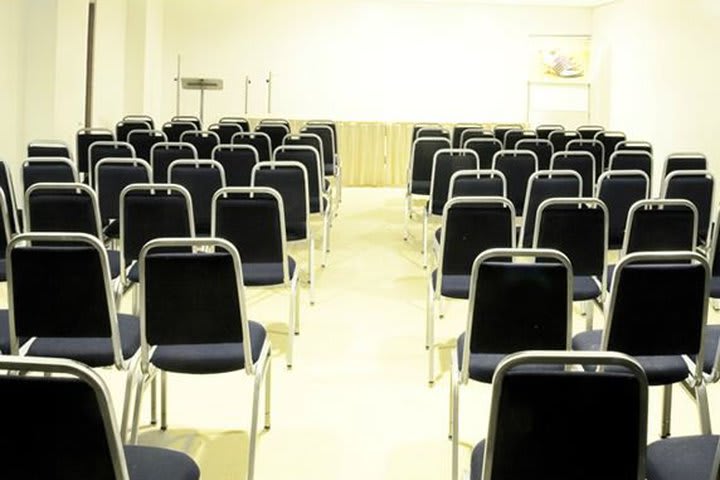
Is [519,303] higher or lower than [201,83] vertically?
lower

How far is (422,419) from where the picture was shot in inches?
153

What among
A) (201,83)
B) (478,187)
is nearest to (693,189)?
(478,187)

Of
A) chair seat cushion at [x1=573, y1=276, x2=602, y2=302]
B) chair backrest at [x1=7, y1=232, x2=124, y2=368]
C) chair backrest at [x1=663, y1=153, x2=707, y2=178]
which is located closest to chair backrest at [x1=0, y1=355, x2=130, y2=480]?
chair backrest at [x1=7, y1=232, x2=124, y2=368]

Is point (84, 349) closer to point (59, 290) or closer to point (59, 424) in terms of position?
point (59, 290)

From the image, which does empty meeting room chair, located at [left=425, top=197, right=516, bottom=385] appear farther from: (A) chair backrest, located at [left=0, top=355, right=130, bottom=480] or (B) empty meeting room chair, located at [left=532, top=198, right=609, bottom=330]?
(A) chair backrest, located at [left=0, top=355, right=130, bottom=480]

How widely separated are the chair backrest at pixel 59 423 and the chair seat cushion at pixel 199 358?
1.23 m

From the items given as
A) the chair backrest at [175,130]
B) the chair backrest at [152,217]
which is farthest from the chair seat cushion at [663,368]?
the chair backrest at [175,130]

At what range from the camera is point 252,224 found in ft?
14.4

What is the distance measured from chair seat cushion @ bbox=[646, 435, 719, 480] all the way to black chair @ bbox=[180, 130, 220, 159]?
20.6ft

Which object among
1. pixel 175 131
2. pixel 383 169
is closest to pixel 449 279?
pixel 175 131

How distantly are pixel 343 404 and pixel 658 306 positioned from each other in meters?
1.76

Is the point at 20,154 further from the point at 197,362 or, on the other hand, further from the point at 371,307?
the point at 197,362

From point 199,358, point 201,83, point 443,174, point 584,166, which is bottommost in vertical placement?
point 199,358

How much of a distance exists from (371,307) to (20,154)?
548 cm
